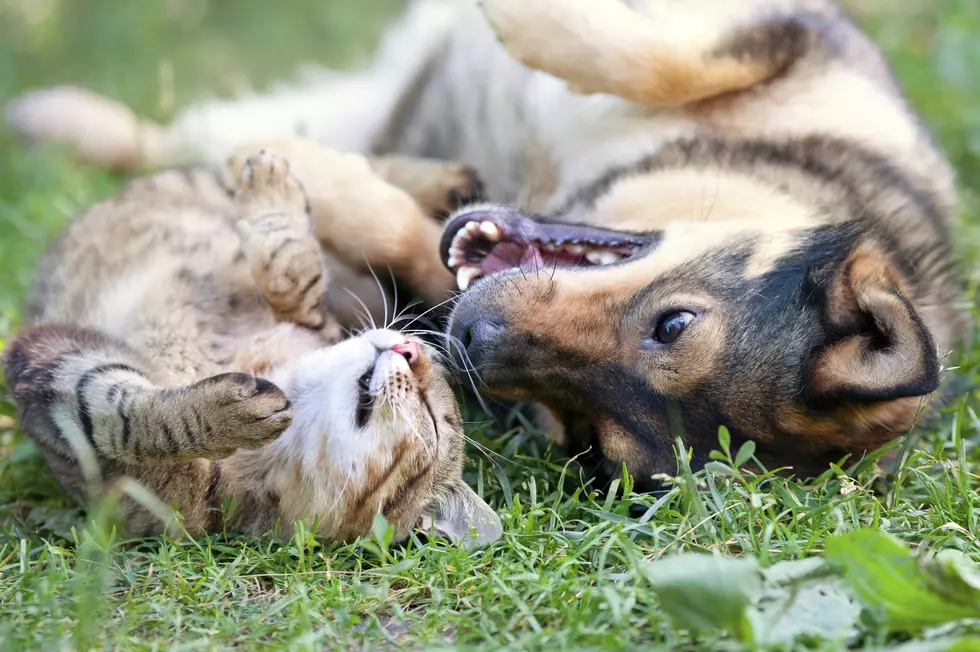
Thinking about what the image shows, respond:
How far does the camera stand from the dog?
128 inches

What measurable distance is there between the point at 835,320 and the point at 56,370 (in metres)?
2.57

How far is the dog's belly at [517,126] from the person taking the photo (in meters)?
4.46

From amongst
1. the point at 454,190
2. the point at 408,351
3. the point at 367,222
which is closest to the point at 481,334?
the point at 408,351

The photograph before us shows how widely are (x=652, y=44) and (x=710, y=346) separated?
1.52 meters

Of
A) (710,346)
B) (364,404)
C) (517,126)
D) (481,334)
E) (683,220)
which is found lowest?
(364,404)

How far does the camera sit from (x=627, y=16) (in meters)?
4.23

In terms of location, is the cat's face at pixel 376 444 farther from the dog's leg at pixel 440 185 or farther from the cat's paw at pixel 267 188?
the dog's leg at pixel 440 185

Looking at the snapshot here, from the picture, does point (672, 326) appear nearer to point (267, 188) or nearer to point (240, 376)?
point (240, 376)

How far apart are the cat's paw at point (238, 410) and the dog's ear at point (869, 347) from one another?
67.0 inches

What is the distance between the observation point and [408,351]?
3545mm

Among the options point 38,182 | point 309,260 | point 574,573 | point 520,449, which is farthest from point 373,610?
point 38,182

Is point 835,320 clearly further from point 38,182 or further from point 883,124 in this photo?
point 38,182

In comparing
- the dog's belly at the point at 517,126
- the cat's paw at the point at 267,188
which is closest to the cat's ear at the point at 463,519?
the cat's paw at the point at 267,188

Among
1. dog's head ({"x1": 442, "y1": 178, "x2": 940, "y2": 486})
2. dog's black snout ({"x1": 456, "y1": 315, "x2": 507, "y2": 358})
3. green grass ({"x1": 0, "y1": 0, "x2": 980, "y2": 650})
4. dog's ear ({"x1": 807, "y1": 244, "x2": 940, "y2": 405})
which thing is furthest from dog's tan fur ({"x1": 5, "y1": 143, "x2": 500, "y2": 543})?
dog's ear ({"x1": 807, "y1": 244, "x2": 940, "y2": 405})
